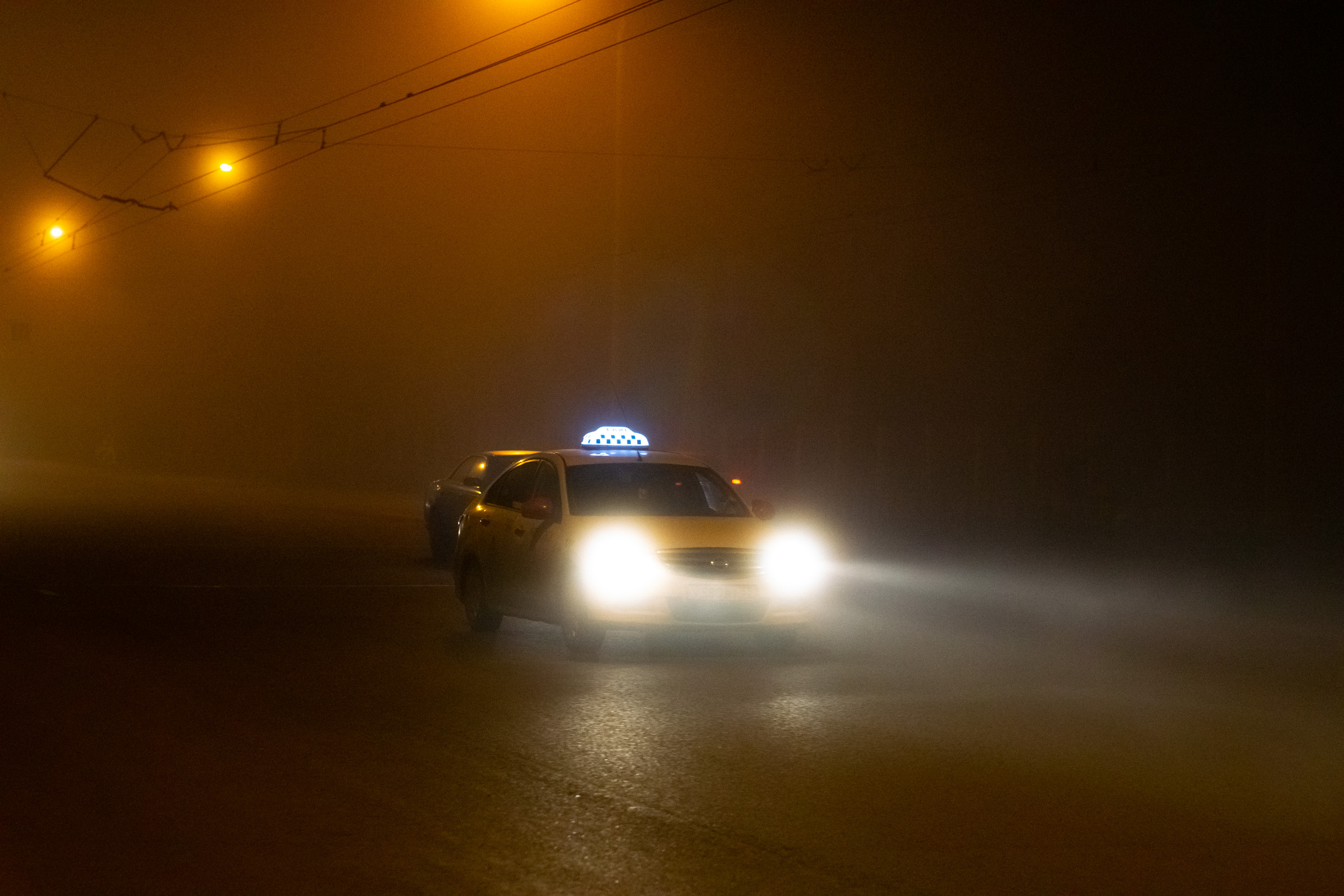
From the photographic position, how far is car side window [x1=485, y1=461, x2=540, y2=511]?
1277 cm

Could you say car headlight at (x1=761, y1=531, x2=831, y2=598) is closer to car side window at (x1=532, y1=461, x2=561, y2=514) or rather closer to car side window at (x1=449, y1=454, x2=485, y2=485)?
car side window at (x1=532, y1=461, x2=561, y2=514)

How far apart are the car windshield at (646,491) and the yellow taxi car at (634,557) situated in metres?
0.01

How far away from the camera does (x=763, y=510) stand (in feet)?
42.0

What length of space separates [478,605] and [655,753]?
520cm

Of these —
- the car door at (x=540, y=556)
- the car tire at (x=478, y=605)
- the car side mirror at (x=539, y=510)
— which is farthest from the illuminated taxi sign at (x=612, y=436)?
the car side mirror at (x=539, y=510)

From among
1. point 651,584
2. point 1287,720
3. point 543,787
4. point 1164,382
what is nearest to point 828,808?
point 543,787

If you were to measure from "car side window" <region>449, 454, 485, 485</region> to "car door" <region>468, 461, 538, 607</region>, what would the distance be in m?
4.60

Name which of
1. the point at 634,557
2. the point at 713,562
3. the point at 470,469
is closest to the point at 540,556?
the point at 634,557

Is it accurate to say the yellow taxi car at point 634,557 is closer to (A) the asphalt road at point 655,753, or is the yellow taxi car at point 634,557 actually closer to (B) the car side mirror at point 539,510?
(B) the car side mirror at point 539,510

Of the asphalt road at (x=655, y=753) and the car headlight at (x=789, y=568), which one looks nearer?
the asphalt road at (x=655, y=753)

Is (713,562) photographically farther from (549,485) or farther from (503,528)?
(503,528)

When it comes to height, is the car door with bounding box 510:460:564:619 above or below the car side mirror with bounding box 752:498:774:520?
below

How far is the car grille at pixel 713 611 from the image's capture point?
10.9 meters

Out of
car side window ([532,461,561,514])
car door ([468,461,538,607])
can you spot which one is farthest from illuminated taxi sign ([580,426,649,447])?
car side window ([532,461,561,514])
